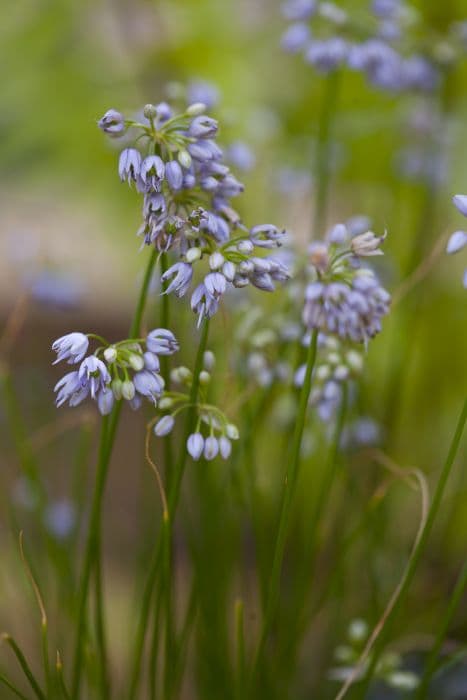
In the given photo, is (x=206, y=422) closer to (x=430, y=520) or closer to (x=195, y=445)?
(x=195, y=445)

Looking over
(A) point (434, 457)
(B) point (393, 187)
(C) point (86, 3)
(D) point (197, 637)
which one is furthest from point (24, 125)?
(D) point (197, 637)

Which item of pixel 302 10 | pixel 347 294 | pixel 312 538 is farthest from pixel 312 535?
pixel 302 10

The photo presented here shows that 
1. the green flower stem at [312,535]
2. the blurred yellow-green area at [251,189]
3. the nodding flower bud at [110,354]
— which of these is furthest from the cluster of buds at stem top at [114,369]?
the blurred yellow-green area at [251,189]

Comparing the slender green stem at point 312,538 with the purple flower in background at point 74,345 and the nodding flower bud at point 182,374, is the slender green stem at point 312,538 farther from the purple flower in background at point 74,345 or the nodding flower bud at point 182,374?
the purple flower in background at point 74,345

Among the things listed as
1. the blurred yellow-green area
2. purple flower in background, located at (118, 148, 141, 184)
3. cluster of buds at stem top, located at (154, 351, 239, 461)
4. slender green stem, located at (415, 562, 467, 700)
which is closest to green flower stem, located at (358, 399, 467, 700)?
slender green stem, located at (415, 562, 467, 700)

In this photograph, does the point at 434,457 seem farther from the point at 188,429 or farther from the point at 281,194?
the point at 188,429

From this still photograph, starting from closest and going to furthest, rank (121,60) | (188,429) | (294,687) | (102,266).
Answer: (188,429)
(294,687)
(121,60)
(102,266)
